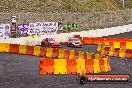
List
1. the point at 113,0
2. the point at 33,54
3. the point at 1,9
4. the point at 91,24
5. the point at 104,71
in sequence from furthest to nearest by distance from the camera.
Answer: the point at 113,0 → the point at 91,24 → the point at 1,9 → the point at 33,54 → the point at 104,71

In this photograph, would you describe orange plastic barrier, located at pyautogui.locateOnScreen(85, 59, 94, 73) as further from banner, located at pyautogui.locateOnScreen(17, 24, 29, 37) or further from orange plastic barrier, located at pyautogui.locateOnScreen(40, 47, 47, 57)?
banner, located at pyautogui.locateOnScreen(17, 24, 29, 37)

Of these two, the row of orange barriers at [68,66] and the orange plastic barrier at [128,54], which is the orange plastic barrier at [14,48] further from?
the row of orange barriers at [68,66]

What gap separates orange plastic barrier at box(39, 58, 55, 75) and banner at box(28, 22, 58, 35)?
2303 centimetres

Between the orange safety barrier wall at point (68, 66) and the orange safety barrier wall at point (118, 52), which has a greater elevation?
the orange safety barrier wall at point (118, 52)

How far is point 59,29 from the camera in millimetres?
54000

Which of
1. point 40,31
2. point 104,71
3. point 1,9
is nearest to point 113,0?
point 1,9

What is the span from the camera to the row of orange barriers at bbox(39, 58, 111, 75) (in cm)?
2536

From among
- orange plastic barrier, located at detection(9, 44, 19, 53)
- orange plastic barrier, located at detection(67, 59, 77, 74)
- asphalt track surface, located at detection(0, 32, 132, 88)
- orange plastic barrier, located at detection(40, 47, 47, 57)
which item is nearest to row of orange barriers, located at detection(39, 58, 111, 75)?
orange plastic barrier, located at detection(67, 59, 77, 74)

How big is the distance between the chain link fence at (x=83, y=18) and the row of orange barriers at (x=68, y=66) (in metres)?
23.4

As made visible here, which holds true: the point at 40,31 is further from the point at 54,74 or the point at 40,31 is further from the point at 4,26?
the point at 54,74

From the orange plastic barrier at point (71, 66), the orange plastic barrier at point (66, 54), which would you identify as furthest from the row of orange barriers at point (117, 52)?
the orange plastic barrier at point (71, 66)

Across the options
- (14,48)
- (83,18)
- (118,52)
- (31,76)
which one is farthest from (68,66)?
(83,18)

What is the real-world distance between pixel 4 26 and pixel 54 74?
20116 millimetres

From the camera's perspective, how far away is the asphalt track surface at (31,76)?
2205 centimetres
